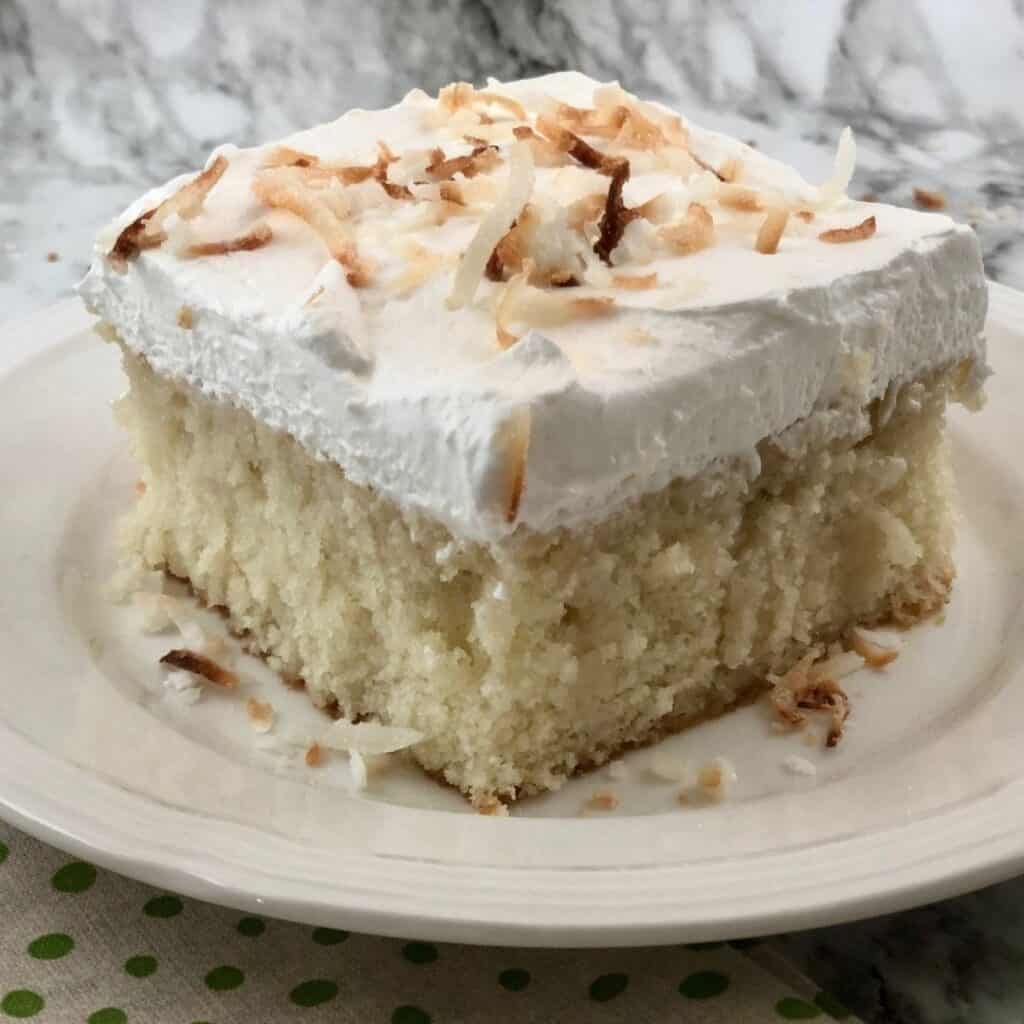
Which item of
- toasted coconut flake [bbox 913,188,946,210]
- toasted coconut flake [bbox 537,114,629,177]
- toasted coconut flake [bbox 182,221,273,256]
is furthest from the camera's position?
toasted coconut flake [bbox 913,188,946,210]

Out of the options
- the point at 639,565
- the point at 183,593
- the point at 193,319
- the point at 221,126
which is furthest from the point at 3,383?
the point at 221,126

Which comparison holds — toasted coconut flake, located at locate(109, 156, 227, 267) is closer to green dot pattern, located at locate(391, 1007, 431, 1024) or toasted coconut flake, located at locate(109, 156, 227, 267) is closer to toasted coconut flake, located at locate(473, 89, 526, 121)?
toasted coconut flake, located at locate(473, 89, 526, 121)

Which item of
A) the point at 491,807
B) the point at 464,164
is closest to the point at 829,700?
the point at 491,807

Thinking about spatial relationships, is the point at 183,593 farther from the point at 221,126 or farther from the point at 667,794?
the point at 221,126

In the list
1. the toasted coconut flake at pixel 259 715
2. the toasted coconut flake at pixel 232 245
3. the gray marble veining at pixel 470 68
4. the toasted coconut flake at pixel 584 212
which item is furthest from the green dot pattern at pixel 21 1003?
the gray marble veining at pixel 470 68

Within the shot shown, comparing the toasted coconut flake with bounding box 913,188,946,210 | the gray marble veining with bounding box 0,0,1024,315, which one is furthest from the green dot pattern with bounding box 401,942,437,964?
the gray marble veining with bounding box 0,0,1024,315

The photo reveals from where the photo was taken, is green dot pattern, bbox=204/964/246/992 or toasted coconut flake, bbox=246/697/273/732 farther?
toasted coconut flake, bbox=246/697/273/732

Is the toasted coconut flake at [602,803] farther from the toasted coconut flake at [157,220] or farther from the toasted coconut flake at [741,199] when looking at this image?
the toasted coconut flake at [157,220]
